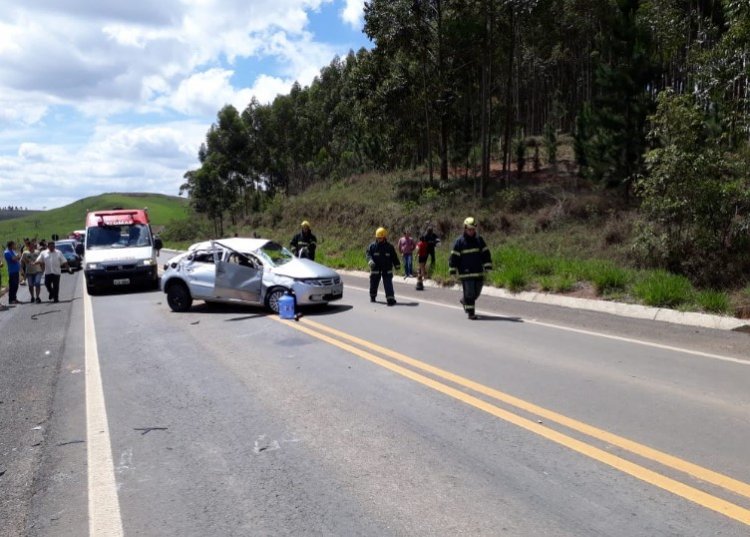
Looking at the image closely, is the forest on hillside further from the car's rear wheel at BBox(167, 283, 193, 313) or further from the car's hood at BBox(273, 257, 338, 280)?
the car's rear wheel at BBox(167, 283, 193, 313)

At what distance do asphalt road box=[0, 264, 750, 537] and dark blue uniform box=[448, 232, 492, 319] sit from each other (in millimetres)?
1589

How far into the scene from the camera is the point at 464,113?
37.0 meters

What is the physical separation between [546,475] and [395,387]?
100 inches

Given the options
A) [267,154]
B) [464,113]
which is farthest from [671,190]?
[267,154]

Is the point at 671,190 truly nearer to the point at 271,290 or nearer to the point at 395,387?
the point at 271,290

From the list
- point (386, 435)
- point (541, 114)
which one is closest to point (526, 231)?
point (386, 435)

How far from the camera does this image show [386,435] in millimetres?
5086

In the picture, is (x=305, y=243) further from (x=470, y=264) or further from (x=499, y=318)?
(x=499, y=318)

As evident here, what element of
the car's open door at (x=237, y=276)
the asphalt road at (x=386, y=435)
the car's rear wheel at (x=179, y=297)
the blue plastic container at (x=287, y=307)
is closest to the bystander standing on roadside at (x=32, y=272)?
the car's rear wheel at (x=179, y=297)

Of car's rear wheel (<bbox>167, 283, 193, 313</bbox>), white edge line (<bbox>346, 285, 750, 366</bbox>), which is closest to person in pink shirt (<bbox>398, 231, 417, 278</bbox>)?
car's rear wheel (<bbox>167, 283, 193, 313</bbox>)

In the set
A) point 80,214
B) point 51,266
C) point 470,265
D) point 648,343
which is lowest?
point 648,343

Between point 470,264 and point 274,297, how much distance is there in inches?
155

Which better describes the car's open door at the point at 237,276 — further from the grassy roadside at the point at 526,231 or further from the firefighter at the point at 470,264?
the grassy roadside at the point at 526,231

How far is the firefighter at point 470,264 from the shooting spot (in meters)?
11.2
